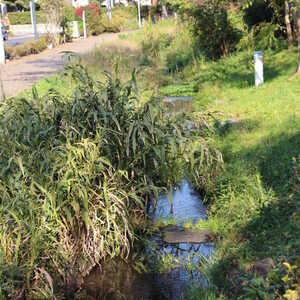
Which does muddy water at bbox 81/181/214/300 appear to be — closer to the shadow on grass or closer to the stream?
the stream

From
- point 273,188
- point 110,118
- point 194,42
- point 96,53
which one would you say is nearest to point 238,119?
point 273,188

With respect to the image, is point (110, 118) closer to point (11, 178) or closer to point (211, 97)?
point (11, 178)

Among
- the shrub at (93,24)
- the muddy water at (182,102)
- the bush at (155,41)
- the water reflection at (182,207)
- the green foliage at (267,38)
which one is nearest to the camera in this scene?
the water reflection at (182,207)

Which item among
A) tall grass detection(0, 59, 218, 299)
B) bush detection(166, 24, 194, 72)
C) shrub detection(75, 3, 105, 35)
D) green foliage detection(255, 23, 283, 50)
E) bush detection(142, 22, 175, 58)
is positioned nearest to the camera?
tall grass detection(0, 59, 218, 299)

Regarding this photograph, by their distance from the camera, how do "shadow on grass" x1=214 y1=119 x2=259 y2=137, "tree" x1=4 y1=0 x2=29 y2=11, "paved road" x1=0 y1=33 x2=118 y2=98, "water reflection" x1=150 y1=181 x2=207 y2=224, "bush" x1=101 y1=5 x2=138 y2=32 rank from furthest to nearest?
"tree" x1=4 y1=0 x2=29 y2=11 → "bush" x1=101 y1=5 x2=138 y2=32 → "paved road" x1=0 y1=33 x2=118 y2=98 → "shadow on grass" x1=214 y1=119 x2=259 y2=137 → "water reflection" x1=150 y1=181 x2=207 y2=224

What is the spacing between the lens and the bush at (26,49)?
24797 mm

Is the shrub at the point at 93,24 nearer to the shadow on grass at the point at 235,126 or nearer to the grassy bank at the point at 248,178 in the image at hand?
the grassy bank at the point at 248,178

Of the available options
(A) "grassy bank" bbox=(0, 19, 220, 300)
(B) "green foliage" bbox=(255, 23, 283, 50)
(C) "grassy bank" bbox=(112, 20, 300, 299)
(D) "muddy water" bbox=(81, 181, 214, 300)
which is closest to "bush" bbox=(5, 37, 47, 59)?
(B) "green foliage" bbox=(255, 23, 283, 50)

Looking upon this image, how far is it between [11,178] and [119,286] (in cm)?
133

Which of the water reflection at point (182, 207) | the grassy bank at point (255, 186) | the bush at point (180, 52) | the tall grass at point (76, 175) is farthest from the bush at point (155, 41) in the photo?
the tall grass at point (76, 175)

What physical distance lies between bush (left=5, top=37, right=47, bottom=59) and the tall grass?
19.1m

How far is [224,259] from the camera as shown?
5203 mm

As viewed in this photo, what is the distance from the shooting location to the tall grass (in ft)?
16.2

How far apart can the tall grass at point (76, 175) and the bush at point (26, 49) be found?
19102 millimetres
